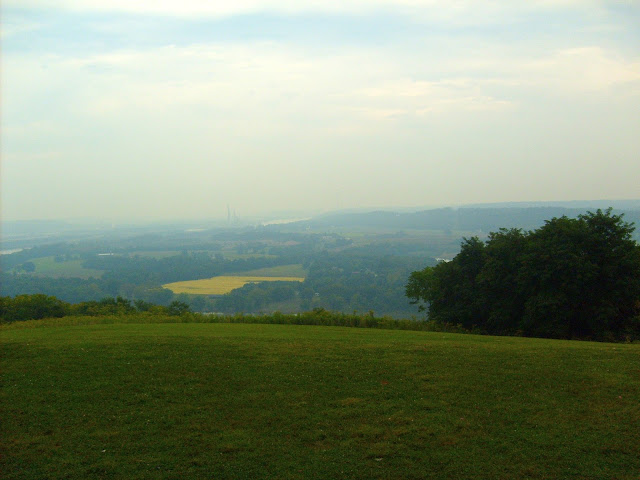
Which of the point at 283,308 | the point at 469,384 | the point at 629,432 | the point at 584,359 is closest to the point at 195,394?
the point at 469,384

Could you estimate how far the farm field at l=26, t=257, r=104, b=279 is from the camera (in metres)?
84.4

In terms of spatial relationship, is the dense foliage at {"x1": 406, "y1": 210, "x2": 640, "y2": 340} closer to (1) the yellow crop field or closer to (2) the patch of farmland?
(1) the yellow crop field

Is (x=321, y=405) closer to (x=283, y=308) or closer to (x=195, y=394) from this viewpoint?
(x=195, y=394)

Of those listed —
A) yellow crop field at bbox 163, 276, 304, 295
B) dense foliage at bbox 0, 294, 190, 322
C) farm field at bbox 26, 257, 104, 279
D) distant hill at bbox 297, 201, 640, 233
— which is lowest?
yellow crop field at bbox 163, 276, 304, 295

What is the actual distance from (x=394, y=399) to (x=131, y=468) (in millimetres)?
5791

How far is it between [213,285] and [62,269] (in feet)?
109

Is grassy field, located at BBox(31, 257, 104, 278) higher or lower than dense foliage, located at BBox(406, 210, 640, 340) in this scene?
lower

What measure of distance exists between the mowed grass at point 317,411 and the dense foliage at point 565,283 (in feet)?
32.2

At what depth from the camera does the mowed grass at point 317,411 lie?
8477 millimetres

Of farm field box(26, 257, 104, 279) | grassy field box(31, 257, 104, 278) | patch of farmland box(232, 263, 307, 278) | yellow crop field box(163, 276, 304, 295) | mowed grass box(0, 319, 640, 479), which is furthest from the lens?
patch of farmland box(232, 263, 307, 278)

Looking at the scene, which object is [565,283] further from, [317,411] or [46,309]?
[46,309]

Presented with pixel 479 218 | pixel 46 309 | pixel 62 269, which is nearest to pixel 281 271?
pixel 62 269

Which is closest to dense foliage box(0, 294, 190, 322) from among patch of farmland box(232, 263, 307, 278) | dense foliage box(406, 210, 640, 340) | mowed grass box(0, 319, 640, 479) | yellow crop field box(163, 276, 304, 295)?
mowed grass box(0, 319, 640, 479)

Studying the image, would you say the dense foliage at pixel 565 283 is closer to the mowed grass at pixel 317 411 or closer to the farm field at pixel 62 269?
the mowed grass at pixel 317 411
